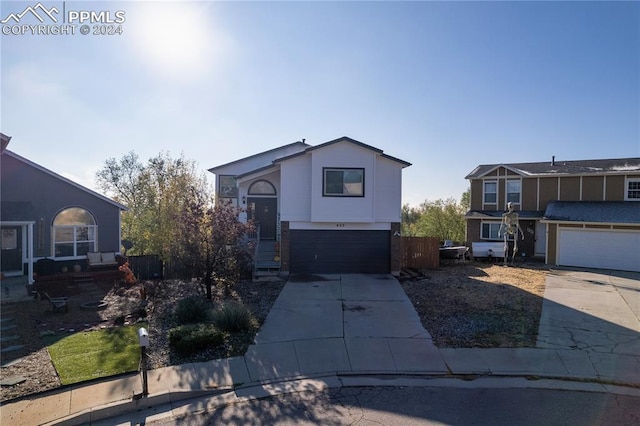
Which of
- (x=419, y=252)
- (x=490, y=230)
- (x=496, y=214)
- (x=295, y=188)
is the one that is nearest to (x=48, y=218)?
(x=295, y=188)

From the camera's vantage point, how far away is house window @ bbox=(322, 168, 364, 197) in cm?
1722

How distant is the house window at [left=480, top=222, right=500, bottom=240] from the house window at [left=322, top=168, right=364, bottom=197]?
14165 millimetres

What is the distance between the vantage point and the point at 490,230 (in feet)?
88.2

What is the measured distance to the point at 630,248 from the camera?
20703 mm

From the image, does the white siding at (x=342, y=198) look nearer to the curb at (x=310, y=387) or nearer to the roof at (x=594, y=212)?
the curb at (x=310, y=387)

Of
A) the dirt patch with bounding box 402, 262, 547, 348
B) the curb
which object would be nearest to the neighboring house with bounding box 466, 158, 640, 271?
the dirt patch with bounding box 402, 262, 547, 348

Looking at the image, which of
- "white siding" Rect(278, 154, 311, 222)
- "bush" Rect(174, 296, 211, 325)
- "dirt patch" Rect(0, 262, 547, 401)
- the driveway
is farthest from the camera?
"white siding" Rect(278, 154, 311, 222)

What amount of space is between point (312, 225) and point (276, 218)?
321 centimetres

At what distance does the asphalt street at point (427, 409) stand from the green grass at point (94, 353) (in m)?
1.65

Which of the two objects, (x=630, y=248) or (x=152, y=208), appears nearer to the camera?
(x=630, y=248)

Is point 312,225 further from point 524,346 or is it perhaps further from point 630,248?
point 630,248

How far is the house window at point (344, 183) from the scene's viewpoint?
56.5 ft

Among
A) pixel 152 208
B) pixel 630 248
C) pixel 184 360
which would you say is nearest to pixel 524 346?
pixel 184 360

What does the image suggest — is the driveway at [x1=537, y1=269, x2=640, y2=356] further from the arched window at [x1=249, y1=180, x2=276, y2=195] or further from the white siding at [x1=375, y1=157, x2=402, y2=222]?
the arched window at [x1=249, y1=180, x2=276, y2=195]
